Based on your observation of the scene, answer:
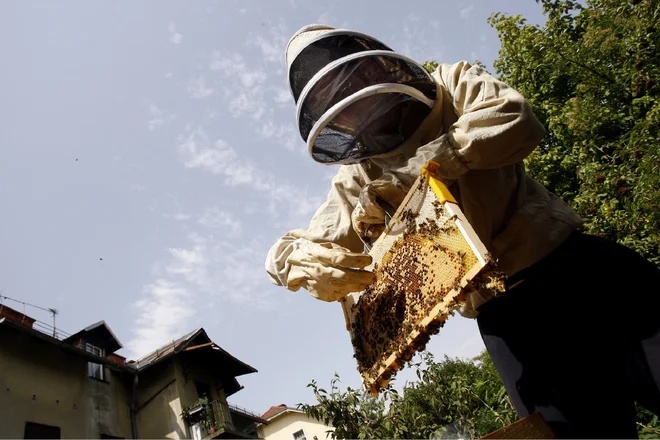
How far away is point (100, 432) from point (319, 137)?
17385 millimetres

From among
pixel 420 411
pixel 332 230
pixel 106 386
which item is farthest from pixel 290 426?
pixel 332 230

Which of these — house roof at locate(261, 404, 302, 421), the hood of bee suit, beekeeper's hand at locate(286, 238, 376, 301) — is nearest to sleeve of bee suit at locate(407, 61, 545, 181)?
the hood of bee suit

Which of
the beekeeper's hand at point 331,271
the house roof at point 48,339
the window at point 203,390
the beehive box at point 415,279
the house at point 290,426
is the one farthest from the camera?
the house at point 290,426

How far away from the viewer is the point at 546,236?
97.3 inches

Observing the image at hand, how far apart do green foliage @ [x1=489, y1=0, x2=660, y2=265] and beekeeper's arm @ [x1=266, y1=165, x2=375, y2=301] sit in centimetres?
623

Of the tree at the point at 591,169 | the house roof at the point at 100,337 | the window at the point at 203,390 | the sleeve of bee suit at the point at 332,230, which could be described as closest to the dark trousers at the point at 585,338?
the sleeve of bee suit at the point at 332,230

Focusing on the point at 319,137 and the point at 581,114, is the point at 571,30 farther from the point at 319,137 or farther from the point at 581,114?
the point at 319,137

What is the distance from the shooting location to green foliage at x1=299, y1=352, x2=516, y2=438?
7926 millimetres

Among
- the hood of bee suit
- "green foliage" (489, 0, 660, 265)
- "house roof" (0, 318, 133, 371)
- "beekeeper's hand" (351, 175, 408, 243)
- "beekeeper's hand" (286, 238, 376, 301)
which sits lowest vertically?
"beekeeper's hand" (286, 238, 376, 301)

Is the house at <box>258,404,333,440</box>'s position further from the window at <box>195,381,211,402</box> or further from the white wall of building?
the window at <box>195,381,211,402</box>

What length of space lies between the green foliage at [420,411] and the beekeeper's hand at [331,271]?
5586 mm

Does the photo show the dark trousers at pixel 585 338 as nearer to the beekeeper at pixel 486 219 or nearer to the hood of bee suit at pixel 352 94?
the beekeeper at pixel 486 219

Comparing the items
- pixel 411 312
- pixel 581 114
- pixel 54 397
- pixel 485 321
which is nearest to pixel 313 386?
pixel 485 321

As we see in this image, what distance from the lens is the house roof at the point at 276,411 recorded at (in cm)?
3005
